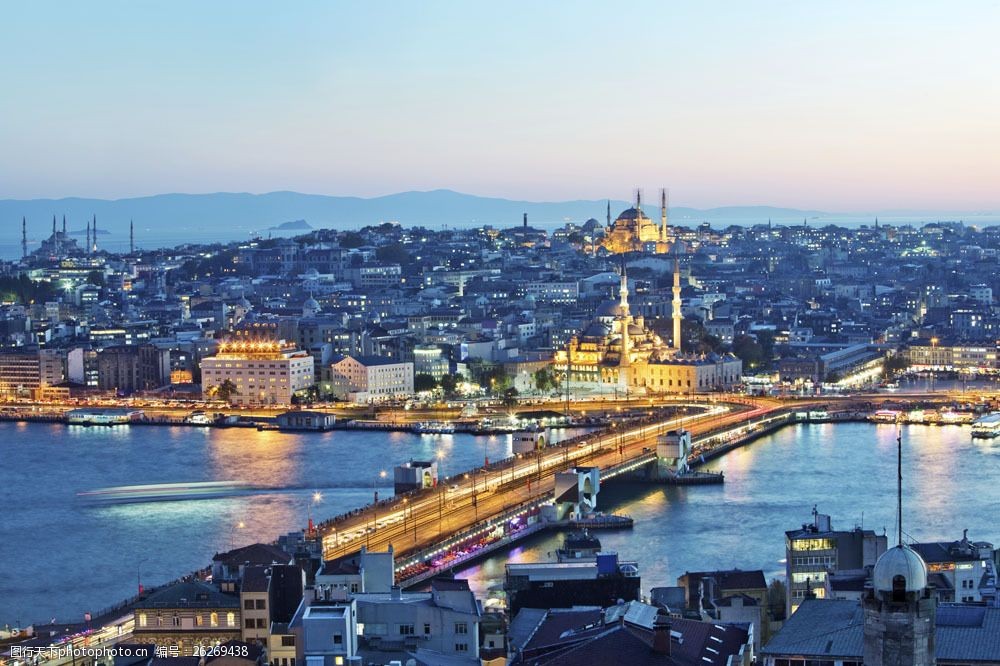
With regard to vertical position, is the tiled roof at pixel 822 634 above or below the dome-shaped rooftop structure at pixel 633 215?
below

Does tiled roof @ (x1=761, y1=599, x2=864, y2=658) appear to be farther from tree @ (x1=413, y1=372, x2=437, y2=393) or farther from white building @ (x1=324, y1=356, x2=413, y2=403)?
tree @ (x1=413, y1=372, x2=437, y2=393)

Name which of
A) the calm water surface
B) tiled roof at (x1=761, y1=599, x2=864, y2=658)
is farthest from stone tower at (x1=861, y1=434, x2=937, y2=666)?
the calm water surface

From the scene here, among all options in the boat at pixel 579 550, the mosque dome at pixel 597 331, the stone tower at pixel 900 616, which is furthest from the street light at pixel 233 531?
the mosque dome at pixel 597 331

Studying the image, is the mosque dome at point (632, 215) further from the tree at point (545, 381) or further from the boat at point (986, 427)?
the boat at point (986, 427)

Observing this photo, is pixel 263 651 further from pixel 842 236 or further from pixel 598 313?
pixel 842 236

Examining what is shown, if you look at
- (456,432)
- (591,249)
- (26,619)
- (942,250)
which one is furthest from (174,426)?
(942,250)

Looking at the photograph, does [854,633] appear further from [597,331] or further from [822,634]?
[597,331]
